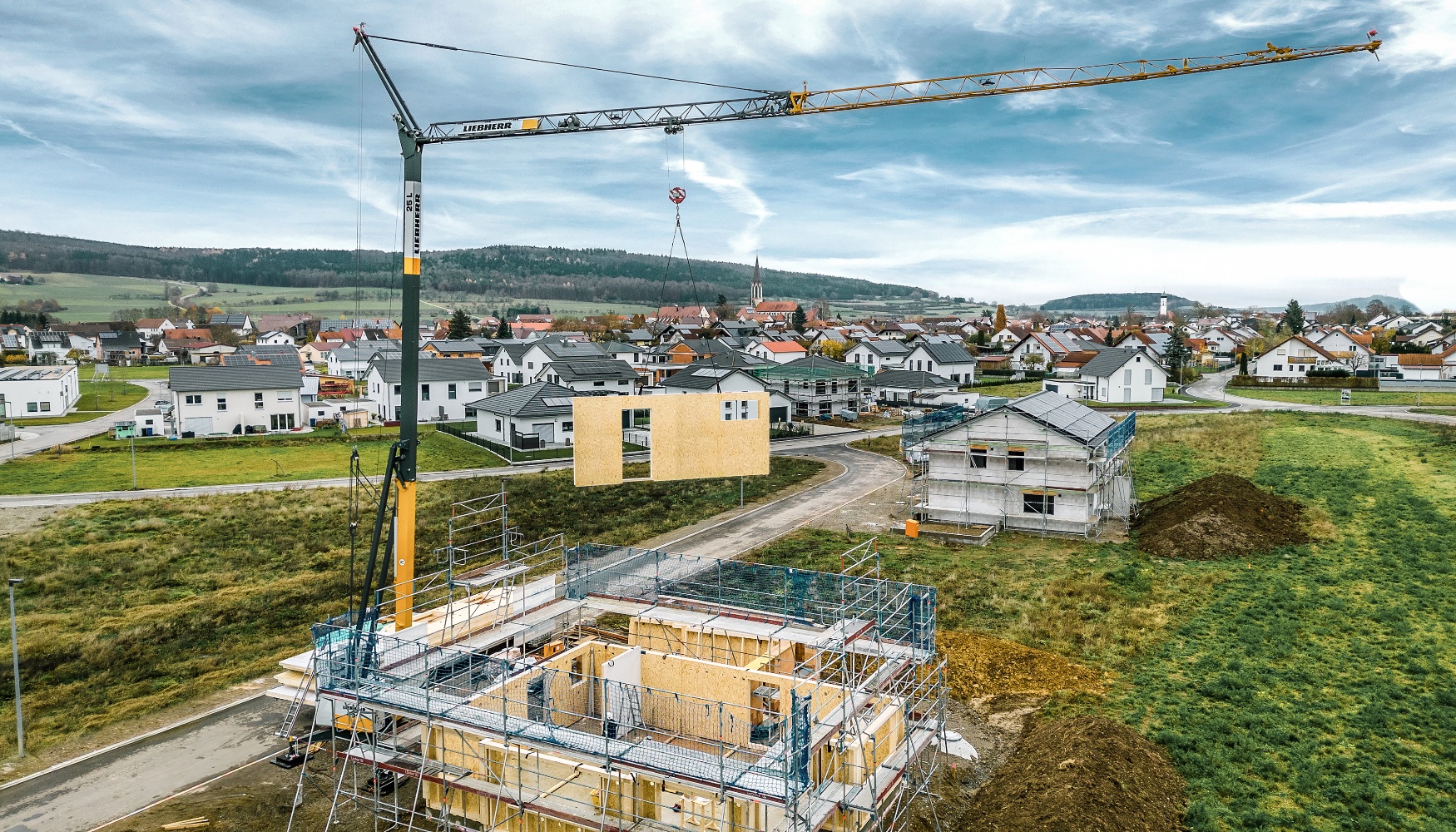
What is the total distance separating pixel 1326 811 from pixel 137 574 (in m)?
35.0

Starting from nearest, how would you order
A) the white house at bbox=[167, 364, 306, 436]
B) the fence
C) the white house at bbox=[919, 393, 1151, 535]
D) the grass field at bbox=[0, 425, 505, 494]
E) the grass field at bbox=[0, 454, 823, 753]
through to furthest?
the grass field at bbox=[0, 454, 823, 753]
the white house at bbox=[919, 393, 1151, 535]
the grass field at bbox=[0, 425, 505, 494]
the fence
the white house at bbox=[167, 364, 306, 436]

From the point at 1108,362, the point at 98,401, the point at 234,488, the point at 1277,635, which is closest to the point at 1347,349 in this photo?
the point at 1108,362

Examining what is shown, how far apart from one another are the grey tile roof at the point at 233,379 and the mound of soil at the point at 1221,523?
188ft

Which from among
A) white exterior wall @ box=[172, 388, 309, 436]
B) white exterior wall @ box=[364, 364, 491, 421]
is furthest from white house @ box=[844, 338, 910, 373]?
white exterior wall @ box=[172, 388, 309, 436]

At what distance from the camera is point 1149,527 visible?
108ft

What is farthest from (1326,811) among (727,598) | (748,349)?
(748,349)

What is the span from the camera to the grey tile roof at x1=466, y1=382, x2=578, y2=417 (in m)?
54.8

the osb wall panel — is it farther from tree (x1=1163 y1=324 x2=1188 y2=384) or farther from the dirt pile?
tree (x1=1163 y1=324 x2=1188 y2=384)

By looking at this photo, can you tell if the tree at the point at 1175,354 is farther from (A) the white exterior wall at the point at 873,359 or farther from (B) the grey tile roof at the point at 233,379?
Result: (B) the grey tile roof at the point at 233,379

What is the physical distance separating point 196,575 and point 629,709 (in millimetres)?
21158

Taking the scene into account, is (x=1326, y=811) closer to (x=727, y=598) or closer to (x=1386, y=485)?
(x=727, y=598)

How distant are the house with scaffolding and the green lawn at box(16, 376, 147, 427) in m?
65.4

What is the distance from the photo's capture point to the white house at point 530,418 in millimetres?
54625

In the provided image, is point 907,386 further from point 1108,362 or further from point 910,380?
point 1108,362
